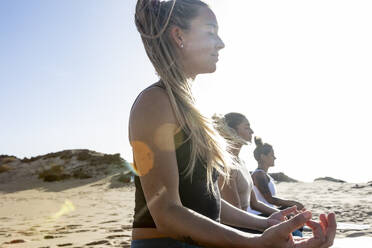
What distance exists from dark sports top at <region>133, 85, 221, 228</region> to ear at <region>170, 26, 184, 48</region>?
0.23m

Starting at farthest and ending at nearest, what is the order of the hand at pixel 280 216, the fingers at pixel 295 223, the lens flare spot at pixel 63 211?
the lens flare spot at pixel 63 211, the hand at pixel 280 216, the fingers at pixel 295 223

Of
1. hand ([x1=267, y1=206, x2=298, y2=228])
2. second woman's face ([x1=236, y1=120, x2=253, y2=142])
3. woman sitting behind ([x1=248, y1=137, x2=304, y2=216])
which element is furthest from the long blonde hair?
woman sitting behind ([x1=248, y1=137, x2=304, y2=216])

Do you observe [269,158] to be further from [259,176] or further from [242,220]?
[242,220]

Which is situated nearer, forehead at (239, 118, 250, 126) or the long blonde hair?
the long blonde hair

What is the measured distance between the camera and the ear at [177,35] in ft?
5.06

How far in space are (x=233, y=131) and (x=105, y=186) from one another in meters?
15.5

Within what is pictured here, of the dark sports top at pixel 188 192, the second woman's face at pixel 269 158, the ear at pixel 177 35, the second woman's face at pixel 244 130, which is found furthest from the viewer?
the second woman's face at pixel 269 158

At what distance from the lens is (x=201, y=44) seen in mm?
1565

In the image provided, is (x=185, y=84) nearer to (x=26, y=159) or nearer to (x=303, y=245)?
(x=303, y=245)

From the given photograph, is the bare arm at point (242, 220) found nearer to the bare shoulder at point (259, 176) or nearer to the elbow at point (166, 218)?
the elbow at point (166, 218)

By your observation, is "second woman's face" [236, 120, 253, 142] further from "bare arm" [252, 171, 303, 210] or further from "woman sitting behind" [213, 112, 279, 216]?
"bare arm" [252, 171, 303, 210]

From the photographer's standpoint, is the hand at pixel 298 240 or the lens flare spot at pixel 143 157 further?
the lens flare spot at pixel 143 157

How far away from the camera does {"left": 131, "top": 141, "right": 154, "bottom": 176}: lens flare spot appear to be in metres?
1.29

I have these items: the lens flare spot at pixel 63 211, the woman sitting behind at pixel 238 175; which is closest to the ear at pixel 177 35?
the woman sitting behind at pixel 238 175
